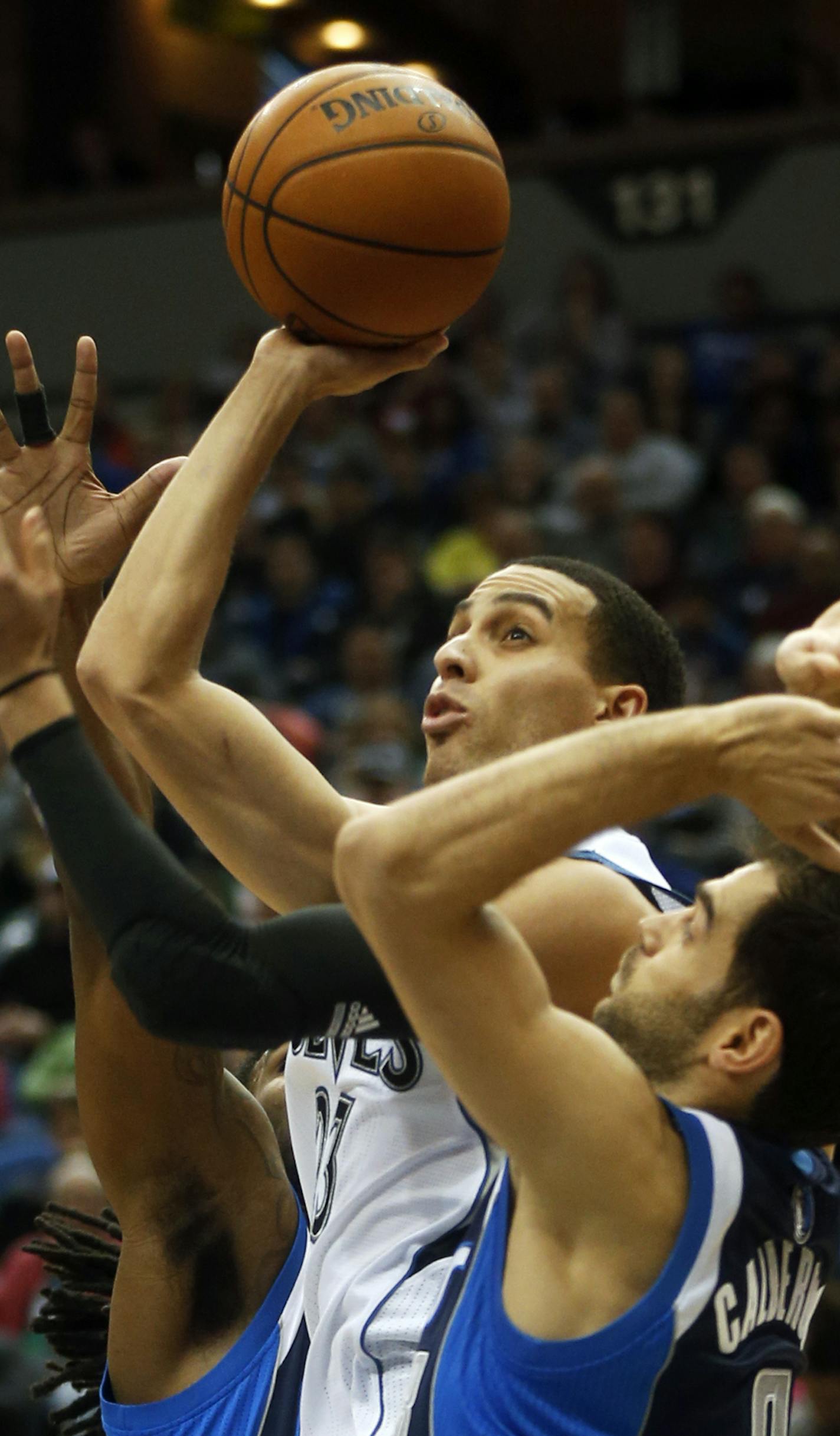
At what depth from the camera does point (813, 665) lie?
2.42 meters

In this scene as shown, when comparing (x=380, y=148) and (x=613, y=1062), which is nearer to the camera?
(x=613, y=1062)

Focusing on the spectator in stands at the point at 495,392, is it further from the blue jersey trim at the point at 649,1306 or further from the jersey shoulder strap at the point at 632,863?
the blue jersey trim at the point at 649,1306

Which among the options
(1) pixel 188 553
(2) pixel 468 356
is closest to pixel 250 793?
(1) pixel 188 553

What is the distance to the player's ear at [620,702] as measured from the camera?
10.5 ft

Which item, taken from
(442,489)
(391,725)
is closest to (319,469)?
(442,489)

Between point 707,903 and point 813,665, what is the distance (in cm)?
36

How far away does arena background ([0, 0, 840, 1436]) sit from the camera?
868 centimetres

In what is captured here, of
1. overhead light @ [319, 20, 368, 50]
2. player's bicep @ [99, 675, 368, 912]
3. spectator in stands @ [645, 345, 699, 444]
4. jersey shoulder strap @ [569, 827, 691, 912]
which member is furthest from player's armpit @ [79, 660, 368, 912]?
overhead light @ [319, 20, 368, 50]

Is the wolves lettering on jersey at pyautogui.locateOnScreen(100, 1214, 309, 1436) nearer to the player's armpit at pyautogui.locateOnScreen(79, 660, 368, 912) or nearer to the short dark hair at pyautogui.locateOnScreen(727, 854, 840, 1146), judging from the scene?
the player's armpit at pyautogui.locateOnScreen(79, 660, 368, 912)

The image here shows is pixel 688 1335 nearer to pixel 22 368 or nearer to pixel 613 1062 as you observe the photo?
pixel 613 1062

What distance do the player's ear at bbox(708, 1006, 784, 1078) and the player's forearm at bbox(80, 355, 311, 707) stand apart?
0.93 meters

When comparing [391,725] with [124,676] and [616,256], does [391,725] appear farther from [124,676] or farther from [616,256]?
[124,676]

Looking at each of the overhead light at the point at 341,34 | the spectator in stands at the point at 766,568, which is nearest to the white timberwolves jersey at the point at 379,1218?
the spectator in stands at the point at 766,568

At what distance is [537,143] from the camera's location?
12.5 metres
